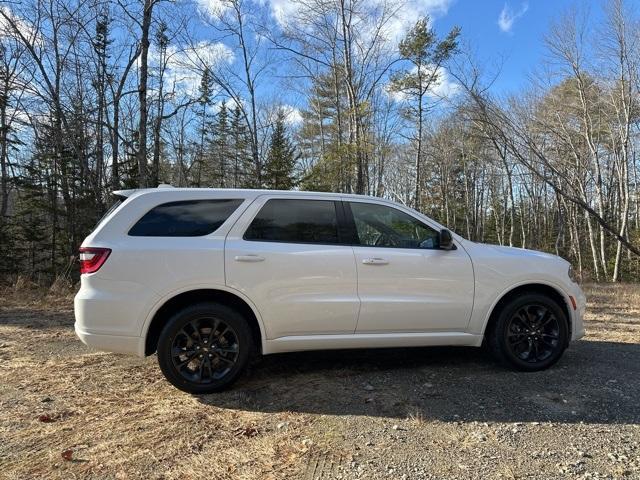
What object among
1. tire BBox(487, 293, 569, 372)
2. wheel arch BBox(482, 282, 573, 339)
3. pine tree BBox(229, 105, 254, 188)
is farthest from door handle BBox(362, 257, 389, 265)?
pine tree BBox(229, 105, 254, 188)

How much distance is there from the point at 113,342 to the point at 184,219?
1.22 meters

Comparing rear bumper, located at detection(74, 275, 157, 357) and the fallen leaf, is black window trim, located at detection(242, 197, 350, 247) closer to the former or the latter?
rear bumper, located at detection(74, 275, 157, 357)

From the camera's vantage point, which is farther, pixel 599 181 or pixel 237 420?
pixel 599 181

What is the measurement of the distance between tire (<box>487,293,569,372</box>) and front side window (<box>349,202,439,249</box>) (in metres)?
1.07

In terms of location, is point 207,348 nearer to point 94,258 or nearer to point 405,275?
point 94,258

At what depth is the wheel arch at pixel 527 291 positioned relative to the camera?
15.3 feet

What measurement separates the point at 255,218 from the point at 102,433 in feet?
6.90

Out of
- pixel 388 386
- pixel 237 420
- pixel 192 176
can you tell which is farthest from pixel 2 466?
pixel 192 176

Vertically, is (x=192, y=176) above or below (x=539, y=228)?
above

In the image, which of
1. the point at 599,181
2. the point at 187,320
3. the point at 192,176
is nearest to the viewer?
the point at 187,320

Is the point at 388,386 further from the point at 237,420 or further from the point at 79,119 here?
the point at 79,119

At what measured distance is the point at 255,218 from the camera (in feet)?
14.1

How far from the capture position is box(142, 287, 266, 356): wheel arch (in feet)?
13.3

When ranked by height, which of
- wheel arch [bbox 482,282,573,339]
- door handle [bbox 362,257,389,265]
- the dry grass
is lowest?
the dry grass
